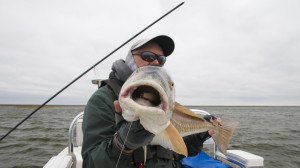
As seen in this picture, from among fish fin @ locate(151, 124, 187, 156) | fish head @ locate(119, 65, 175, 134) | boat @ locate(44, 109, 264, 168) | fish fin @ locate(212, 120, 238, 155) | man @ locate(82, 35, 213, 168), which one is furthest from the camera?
boat @ locate(44, 109, 264, 168)

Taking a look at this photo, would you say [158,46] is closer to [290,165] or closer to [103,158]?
[103,158]

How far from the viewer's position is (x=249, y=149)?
12938 millimetres

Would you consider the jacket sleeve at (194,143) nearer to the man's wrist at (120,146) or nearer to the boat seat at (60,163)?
the boat seat at (60,163)

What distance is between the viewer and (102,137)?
6.97ft

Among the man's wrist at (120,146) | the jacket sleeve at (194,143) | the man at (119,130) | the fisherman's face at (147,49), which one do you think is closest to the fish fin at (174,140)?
the man at (119,130)

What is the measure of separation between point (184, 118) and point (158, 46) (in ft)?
3.88

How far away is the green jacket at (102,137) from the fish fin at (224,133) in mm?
1111

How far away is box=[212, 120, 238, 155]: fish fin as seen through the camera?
341cm

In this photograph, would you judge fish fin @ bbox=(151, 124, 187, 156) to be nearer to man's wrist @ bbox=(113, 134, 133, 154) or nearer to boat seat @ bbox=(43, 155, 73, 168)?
man's wrist @ bbox=(113, 134, 133, 154)

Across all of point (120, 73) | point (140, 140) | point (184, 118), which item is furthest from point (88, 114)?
point (184, 118)

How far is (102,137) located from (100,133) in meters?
0.05

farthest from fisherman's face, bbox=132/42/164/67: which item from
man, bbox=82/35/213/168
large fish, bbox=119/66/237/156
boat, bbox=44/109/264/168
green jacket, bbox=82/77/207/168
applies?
boat, bbox=44/109/264/168

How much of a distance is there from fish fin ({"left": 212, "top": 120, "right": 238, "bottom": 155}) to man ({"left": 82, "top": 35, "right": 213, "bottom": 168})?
22 cm

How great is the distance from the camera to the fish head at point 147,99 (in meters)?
1.23
